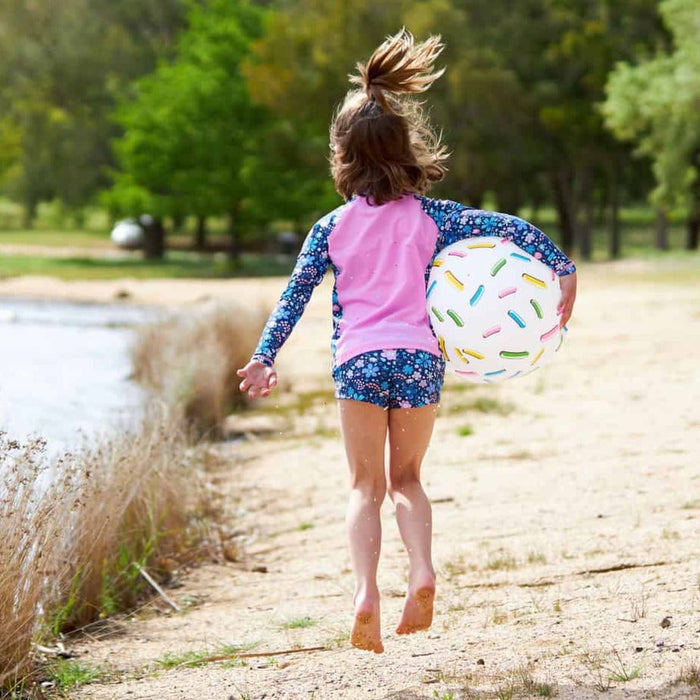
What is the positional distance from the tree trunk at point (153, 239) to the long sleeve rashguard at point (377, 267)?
35.3 metres

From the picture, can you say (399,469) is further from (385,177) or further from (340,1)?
(340,1)

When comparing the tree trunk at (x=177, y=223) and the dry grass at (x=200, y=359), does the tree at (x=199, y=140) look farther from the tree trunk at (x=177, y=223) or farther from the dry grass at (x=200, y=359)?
the dry grass at (x=200, y=359)

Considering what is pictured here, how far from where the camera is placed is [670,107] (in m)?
26.1

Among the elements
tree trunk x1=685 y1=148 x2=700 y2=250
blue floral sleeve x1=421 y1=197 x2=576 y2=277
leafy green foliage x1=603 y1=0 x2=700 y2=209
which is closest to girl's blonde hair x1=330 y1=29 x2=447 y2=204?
blue floral sleeve x1=421 y1=197 x2=576 y2=277

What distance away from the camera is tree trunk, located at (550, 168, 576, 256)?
1667 inches

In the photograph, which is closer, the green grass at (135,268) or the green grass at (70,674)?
the green grass at (70,674)

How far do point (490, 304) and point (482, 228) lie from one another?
0.26 m

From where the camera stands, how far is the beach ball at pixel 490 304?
4.20 metres

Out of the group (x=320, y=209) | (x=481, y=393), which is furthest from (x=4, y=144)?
(x=481, y=393)

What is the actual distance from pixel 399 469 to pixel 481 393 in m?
7.65

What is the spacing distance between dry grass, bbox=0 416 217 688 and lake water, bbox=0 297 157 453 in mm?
346

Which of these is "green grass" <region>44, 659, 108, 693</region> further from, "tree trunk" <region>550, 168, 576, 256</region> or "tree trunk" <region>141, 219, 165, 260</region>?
"tree trunk" <region>550, 168, 576, 256</region>

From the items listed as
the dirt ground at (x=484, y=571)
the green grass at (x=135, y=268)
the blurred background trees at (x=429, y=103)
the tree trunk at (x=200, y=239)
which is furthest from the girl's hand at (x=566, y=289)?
the tree trunk at (x=200, y=239)

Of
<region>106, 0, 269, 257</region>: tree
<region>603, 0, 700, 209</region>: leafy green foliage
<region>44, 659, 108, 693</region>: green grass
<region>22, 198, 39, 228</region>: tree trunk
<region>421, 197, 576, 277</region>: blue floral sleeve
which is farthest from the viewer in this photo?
<region>22, 198, 39, 228</region>: tree trunk
